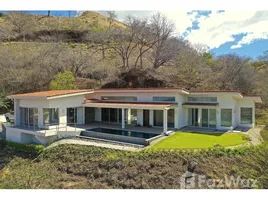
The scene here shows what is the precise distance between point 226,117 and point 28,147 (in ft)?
61.9

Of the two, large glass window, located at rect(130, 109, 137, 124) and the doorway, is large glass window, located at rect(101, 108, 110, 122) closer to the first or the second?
large glass window, located at rect(130, 109, 137, 124)

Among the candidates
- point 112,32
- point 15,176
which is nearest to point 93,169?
point 15,176

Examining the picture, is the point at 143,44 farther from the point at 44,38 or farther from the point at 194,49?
the point at 44,38

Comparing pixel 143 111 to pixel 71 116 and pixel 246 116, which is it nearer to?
pixel 71 116

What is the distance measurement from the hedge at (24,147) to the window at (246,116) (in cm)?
2054

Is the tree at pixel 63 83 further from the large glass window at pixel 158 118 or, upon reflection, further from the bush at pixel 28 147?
the large glass window at pixel 158 118

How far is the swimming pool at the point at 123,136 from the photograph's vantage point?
1955 cm

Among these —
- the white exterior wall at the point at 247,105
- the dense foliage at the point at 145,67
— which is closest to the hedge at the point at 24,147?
the dense foliage at the point at 145,67

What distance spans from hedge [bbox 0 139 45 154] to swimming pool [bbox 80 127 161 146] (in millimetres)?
4060

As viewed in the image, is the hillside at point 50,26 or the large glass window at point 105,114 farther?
the hillside at point 50,26

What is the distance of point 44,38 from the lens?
57531 mm

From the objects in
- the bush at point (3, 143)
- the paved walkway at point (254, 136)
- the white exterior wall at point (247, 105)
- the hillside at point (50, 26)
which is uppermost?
the hillside at point (50, 26)

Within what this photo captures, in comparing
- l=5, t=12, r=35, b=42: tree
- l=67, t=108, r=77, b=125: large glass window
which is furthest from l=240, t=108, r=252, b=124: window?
l=5, t=12, r=35, b=42: tree
